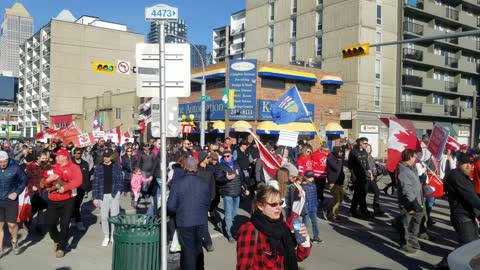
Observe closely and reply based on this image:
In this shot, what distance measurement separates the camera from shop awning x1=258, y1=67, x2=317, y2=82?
3478 centimetres

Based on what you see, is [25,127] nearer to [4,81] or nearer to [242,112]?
[4,81]

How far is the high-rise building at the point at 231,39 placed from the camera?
259ft

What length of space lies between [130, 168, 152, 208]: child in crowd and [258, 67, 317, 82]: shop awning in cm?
2336

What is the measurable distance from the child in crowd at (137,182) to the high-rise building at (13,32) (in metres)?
168

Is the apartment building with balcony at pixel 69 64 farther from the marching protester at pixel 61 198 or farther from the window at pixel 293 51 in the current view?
the marching protester at pixel 61 198

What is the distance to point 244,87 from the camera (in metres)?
34.8

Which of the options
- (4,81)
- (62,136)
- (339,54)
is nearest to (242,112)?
(339,54)

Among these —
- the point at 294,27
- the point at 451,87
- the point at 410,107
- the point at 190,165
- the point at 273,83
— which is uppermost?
the point at 294,27

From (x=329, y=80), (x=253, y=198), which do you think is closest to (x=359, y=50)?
(x=253, y=198)

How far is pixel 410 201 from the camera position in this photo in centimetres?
741

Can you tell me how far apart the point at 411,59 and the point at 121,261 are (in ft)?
155

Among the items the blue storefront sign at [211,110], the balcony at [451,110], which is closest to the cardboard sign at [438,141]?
the blue storefront sign at [211,110]

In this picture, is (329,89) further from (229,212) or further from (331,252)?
(331,252)

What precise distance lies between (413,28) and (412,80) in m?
5.41
